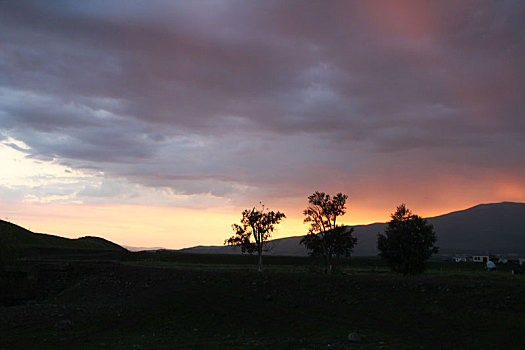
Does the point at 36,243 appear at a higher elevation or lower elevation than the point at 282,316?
higher

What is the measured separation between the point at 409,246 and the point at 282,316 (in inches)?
1240

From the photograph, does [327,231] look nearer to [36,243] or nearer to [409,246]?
[409,246]

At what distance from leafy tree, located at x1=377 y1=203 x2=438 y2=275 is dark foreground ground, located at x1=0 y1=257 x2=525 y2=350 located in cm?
2257

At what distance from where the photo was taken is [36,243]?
113375mm

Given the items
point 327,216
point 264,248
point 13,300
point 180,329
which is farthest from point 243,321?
point 264,248

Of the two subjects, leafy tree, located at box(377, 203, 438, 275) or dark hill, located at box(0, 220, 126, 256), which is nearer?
dark hill, located at box(0, 220, 126, 256)

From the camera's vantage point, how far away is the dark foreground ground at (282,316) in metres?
21.6

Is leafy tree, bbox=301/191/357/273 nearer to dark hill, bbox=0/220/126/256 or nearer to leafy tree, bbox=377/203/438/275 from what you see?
leafy tree, bbox=377/203/438/275

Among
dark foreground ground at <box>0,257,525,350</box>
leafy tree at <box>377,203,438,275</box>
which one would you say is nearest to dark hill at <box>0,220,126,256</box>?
dark foreground ground at <box>0,257,525,350</box>

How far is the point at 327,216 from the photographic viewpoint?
200 ft

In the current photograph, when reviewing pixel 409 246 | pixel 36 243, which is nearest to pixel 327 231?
pixel 409 246

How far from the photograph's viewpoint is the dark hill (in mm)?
45969

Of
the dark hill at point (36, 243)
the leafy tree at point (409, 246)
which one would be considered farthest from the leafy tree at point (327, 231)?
the dark hill at point (36, 243)

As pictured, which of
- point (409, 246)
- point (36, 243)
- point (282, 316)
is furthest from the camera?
point (36, 243)
